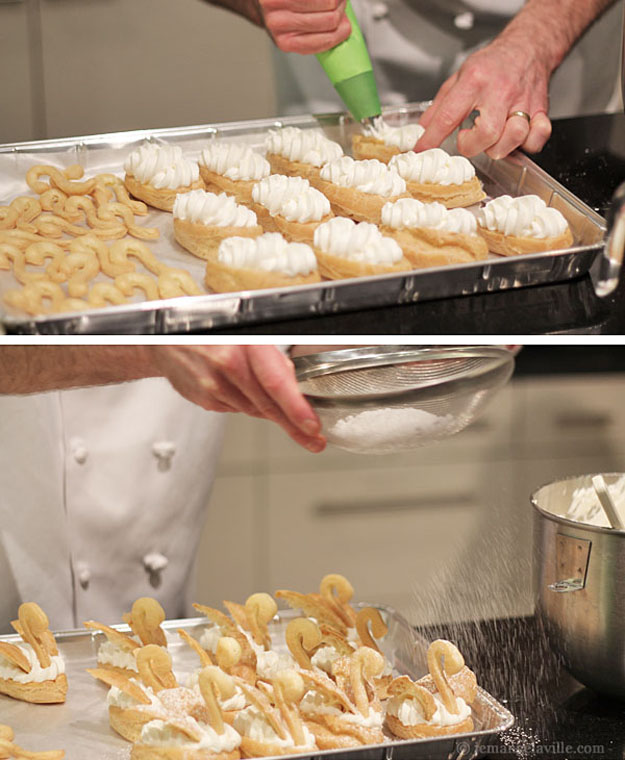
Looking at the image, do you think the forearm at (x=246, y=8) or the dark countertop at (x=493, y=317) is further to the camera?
the forearm at (x=246, y=8)

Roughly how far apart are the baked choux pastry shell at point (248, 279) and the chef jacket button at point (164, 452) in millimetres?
262

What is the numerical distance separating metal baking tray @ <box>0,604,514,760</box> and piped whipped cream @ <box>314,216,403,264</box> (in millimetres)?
238

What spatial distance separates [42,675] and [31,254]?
0.84 feet

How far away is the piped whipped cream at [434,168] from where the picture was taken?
74 centimetres

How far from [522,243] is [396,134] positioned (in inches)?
8.4

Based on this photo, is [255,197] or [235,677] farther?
[255,197]

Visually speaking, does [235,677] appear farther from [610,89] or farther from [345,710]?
[610,89]

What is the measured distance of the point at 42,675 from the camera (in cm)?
61

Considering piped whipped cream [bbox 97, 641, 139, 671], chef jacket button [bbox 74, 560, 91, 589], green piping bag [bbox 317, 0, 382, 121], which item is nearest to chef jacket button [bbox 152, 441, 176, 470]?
chef jacket button [bbox 74, 560, 91, 589]

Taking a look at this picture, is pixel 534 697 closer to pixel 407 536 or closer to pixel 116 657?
pixel 407 536

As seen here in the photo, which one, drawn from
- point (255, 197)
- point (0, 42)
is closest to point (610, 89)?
point (255, 197)

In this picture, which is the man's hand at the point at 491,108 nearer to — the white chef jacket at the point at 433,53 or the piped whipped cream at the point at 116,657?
the white chef jacket at the point at 433,53

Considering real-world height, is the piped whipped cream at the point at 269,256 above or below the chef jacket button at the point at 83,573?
above

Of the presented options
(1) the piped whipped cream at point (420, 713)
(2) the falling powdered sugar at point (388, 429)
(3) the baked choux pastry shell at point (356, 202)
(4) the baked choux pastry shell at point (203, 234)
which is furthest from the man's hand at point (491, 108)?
(1) the piped whipped cream at point (420, 713)
